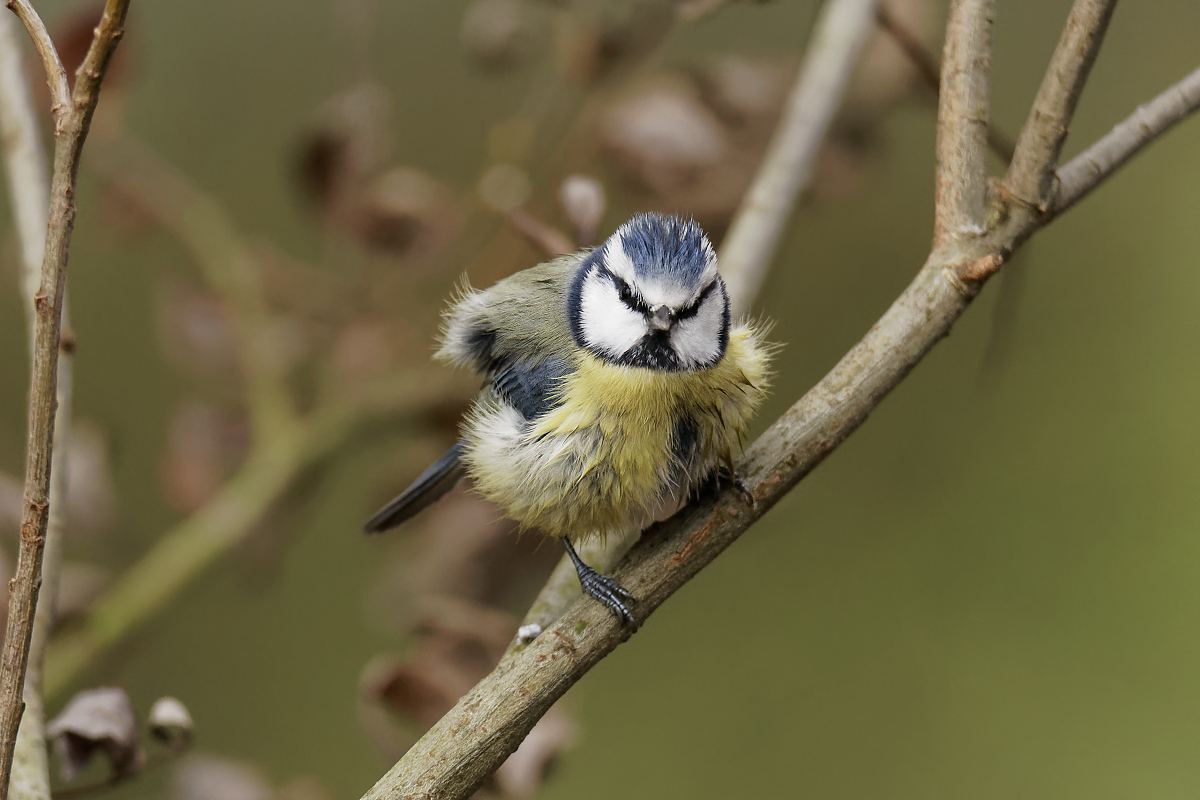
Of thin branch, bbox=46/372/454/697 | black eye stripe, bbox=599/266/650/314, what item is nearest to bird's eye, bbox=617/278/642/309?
black eye stripe, bbox=599/266/650/314

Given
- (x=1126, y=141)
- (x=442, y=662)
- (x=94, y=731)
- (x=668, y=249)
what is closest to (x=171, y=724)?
(x=94, y=731)

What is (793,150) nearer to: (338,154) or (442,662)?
(338,154)

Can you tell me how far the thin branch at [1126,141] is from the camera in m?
0.55

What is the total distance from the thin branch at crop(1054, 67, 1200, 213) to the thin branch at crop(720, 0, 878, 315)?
21cm

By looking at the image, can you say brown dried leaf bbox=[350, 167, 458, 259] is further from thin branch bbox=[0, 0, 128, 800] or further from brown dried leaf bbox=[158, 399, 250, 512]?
thin branch bbox=[0, 0, 128, 800]

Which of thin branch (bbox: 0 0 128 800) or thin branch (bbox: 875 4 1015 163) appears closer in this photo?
thin branch (bbox: 0 0 128 800)

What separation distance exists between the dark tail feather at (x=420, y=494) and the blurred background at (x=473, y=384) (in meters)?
0.03

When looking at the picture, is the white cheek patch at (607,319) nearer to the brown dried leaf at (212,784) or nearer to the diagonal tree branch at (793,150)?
the diagonal tree branch at (793,150)

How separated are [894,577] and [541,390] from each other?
2.05 feet

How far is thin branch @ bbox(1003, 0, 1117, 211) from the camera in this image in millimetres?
497

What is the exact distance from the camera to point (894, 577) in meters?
1.05

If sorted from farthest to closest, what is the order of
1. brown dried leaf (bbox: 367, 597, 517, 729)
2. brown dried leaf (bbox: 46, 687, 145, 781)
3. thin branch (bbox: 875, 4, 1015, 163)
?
thin branch (bbox: 875, 4, 1015, 163)
brown dried leaf (bbox: 367, 597, 517, 729)
brown dried leaf (bbox: 46, 687, 145, 781)

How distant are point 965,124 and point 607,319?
252 mm

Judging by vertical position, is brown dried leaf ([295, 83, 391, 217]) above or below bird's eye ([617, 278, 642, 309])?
above
